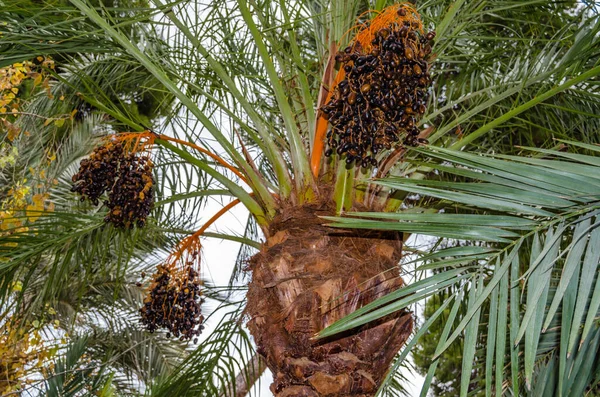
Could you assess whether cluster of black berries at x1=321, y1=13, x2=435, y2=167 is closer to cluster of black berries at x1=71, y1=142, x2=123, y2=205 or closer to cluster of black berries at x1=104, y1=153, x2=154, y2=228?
cluster of black berries at x1=104, y1=153, x2=154, y2=228

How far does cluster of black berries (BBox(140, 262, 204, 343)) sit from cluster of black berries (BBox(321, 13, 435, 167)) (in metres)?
1.40

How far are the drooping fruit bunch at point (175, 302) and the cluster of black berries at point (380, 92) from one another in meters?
1.40

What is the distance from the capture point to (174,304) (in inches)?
139

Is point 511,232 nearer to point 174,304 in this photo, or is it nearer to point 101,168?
point 101,168

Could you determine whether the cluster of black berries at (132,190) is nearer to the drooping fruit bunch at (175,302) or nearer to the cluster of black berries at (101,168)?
the cluster of black berries at (101,168)

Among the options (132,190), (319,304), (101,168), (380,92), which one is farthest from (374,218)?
(101,168)

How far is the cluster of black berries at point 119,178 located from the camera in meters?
3.12

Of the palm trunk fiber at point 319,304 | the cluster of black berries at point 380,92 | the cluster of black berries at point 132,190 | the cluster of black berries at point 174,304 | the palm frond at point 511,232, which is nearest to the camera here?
the palm frond at point 511,232

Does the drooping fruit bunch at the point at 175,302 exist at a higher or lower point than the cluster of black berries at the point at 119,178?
lower

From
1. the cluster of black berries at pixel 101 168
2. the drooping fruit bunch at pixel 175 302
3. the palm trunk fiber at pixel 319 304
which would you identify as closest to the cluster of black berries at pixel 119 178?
the cluster of black berries at pixel 101 168

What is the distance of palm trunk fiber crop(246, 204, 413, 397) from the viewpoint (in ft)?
8.99

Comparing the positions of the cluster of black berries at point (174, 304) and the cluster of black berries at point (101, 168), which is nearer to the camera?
the cluster of black berries at point (101, 168)

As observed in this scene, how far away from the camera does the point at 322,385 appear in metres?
2.69

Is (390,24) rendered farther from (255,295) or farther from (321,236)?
(255,295)
